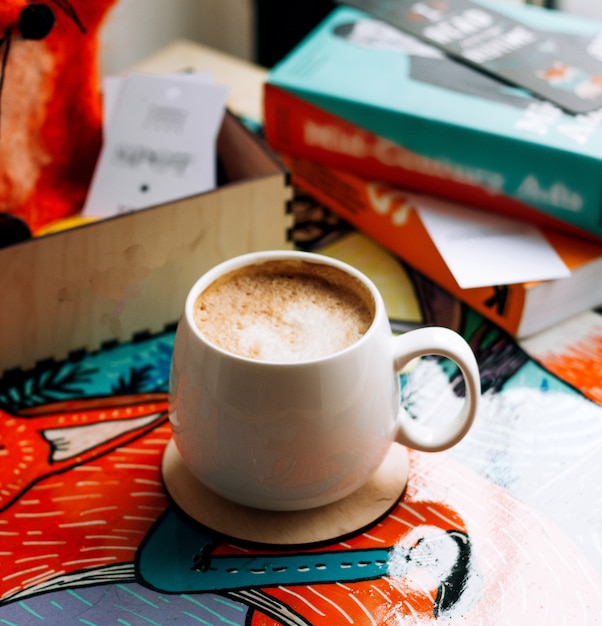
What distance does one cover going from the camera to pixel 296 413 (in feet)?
1.46

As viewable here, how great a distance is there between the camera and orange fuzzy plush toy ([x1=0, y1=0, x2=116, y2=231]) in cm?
65

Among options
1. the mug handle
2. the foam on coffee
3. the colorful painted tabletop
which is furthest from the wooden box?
the mug handle

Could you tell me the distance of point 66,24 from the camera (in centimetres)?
68

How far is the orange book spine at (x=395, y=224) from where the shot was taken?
66 cm

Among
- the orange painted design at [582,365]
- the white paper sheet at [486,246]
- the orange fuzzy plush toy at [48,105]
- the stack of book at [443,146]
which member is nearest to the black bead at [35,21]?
the orange fuzzy plush toy at [48,105]

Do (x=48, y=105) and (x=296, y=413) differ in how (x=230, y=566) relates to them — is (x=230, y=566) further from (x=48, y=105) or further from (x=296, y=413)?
(x=48, y=105)

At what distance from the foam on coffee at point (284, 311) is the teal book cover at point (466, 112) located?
248 mm

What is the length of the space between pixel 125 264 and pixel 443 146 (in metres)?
0.31

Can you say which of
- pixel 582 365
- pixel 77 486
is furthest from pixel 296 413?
pixel 582 365

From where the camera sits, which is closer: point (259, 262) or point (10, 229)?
point (259, 262)

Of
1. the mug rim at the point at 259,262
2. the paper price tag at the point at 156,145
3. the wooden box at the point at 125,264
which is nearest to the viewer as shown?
the mug rim at the point at 259,262

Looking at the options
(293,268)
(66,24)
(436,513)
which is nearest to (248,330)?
(293,268)

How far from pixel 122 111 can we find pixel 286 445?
45 cm

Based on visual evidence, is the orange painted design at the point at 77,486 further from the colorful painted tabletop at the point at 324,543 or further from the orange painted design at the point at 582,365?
the orange painted design at the point at 582,365
